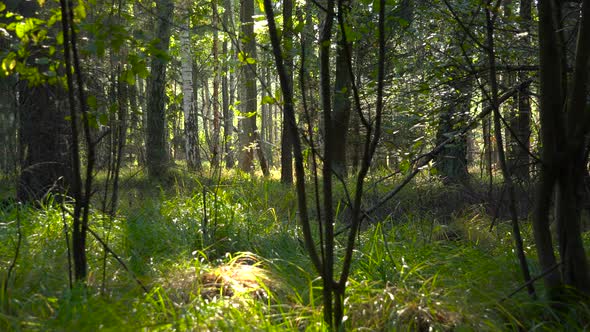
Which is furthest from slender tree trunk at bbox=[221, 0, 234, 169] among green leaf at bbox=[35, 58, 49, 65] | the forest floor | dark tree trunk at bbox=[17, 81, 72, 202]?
dark tree trunk at bbox=[17, 81, 72, 202]

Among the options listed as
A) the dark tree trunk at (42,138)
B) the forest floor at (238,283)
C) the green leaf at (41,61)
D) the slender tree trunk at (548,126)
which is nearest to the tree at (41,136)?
the dark tree trunk at (42,138)

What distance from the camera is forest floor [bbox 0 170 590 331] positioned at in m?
3.11

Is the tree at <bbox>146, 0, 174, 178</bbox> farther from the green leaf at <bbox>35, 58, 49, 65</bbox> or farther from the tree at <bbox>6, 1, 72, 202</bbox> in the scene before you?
the green leaf at <bbox>35, 58, 49, 65</bbox>

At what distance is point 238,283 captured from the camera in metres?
3.82

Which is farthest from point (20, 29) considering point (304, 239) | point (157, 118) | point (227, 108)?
point (227, 108)

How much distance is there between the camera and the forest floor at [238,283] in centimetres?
311

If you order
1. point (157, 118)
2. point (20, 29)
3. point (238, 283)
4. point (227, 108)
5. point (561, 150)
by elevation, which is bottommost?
point (238, 283)

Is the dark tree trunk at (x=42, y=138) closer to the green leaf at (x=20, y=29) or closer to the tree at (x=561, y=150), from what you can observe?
the green leaf at (x=20, y=29)

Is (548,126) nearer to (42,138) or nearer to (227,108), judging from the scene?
(42,138)

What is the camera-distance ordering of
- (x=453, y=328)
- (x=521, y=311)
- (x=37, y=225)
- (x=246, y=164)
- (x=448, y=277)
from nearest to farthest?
(x=453, y=328) → (x=521, y=311) → (x=448, y=277) → (x=37, y=225) → (x=246, y=164)

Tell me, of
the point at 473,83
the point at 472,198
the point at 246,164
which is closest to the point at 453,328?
the point at 473,83

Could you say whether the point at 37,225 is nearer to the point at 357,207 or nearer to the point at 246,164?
the point at 357,207

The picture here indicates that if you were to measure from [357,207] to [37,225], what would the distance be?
3584mm

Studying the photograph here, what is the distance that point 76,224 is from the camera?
342 centimetres
